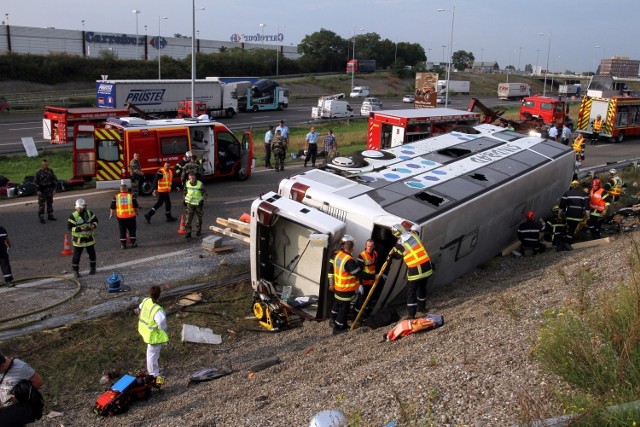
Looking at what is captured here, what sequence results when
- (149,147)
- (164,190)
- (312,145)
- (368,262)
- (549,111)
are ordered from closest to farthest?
(368,262) → (164,190) → (149,147) → (312,145) → (549,111)

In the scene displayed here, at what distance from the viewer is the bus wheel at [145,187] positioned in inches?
733

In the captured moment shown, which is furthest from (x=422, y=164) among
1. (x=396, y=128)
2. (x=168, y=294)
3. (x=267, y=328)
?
(x=396, y=128)

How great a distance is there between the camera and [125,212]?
44.4 ft

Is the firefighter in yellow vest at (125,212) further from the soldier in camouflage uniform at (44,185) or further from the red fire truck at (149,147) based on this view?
the red fire truck at (149,147)

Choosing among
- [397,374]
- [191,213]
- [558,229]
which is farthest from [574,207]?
[191,213]

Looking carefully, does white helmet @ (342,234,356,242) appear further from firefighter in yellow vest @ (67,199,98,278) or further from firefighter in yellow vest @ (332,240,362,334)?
firefighter in yellow vest @ (67,199,98,278)

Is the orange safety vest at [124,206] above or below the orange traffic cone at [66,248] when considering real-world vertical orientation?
above

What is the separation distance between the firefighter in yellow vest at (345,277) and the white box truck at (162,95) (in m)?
32.4

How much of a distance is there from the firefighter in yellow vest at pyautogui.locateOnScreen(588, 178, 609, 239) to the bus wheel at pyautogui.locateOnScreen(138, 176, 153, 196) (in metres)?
12.6

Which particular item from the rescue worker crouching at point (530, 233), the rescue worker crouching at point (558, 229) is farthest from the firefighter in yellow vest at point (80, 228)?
the rescue worker crouching at point (558, 229)

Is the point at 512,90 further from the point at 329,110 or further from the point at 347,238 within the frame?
the point at 347,238

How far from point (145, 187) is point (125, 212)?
536 cm

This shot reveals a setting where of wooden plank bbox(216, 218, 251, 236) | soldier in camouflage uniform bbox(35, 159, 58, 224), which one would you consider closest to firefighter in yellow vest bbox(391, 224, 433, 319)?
wooden plank bbox(216, 218, 251, 236)

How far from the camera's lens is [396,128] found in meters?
21.0
